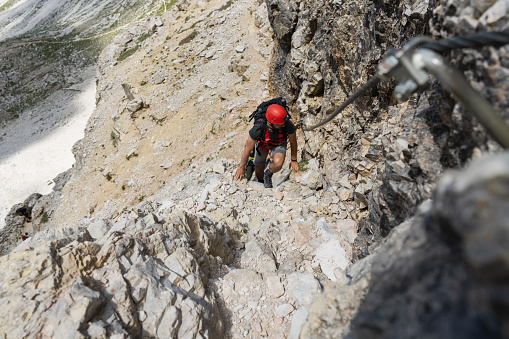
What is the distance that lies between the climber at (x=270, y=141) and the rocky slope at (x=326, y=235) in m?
0.53

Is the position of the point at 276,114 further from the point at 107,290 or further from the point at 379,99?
the point at 107,290

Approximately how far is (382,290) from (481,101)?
1282 millimetres

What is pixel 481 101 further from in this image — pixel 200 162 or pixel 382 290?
pixel 200 162

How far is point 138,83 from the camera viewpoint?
2323cm

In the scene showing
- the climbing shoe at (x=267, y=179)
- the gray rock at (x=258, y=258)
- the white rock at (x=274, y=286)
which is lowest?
the climbing shoe at (x=267, y=179)

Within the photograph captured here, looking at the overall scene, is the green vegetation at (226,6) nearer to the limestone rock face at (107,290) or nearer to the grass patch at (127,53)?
the grass patch at (127,53)

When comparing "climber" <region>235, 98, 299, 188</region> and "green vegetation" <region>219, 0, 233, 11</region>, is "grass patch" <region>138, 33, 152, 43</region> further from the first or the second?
"climber" <region>235, 98, 299, 188</region>

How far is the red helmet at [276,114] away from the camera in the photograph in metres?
7.16

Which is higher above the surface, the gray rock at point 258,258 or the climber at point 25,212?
the climber at point 25,212

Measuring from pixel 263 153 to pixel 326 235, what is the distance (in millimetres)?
3919

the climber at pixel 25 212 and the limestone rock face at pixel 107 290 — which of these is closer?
the limestone rock face at pixel 107 290

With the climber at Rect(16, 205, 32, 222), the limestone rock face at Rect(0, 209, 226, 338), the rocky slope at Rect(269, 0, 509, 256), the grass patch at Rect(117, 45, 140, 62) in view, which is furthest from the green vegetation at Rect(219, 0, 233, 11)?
the limestone rock face at Rect(0, 209, 226, 338)

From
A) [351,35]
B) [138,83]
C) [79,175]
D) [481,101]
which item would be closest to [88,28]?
[138,83]

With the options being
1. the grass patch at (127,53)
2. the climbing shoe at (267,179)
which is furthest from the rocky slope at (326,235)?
the grass patch at (127,53)
